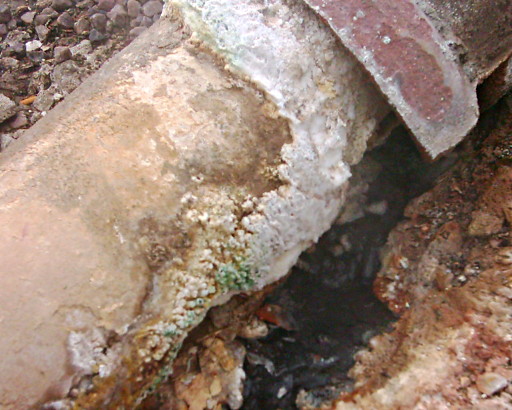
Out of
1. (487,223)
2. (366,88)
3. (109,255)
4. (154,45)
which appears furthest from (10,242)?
(487,223)

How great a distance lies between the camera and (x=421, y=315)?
159 cm

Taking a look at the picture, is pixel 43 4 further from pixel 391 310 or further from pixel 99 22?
pixel 391 310

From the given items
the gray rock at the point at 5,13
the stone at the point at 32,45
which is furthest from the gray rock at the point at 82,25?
the gray rock at the point at 5,13

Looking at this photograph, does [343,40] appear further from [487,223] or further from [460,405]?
[460,405]

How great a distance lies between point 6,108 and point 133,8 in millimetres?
906

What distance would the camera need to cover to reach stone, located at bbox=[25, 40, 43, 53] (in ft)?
8.99

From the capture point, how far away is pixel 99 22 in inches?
108

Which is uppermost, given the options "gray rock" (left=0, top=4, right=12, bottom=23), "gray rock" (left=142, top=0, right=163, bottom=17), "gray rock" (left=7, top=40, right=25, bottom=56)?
"gray rock" (left=142, top=0, right=163, bottom=17)

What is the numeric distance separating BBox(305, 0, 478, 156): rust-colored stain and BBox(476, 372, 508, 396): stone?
2.30ft

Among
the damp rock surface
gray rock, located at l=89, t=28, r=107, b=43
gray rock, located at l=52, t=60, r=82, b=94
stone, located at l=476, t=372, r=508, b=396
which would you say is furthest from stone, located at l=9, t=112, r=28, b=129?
stone, located at l=476, t=372, r=508, b=396

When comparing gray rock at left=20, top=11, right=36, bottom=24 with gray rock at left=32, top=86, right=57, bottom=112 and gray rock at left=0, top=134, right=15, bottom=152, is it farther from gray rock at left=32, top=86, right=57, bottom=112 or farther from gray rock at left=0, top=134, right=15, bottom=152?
gray rock at left=0, top=134, right=15, bottom=152

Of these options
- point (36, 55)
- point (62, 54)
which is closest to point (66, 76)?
point (62, 54)

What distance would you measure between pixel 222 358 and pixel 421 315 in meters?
0.68

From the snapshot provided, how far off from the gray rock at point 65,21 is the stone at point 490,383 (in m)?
2.72
